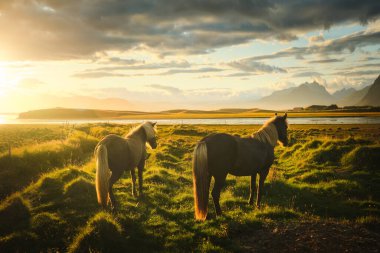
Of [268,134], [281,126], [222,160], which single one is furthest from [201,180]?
[281,126]

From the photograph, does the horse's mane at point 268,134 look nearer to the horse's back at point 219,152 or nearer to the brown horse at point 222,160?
the brown horse at point 222,160

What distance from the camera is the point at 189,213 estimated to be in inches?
425

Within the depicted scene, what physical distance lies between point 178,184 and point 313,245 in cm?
944

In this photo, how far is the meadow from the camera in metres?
7.75

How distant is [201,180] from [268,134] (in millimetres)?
4086

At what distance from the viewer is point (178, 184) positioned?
1564 centimetres

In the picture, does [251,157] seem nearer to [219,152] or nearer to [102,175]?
[219,152]

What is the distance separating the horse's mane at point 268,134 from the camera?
38.6 ft

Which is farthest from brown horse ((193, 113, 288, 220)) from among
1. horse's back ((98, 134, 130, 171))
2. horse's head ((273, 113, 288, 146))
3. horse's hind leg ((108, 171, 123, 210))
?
horse's back ((98, 134, 130, 171))

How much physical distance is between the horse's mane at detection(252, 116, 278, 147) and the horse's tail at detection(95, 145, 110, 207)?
5823 millimetres

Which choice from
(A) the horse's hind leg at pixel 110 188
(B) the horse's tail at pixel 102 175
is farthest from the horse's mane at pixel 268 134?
(B) the horse's tail at pixel 102 175

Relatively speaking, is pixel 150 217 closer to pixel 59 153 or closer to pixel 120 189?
pixel 120 189

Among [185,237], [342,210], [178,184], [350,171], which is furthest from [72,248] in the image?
[350,171]

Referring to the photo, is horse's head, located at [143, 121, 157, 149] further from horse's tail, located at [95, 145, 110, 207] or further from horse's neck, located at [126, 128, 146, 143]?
horse's tail, located at [95, 145, 110, 207]
